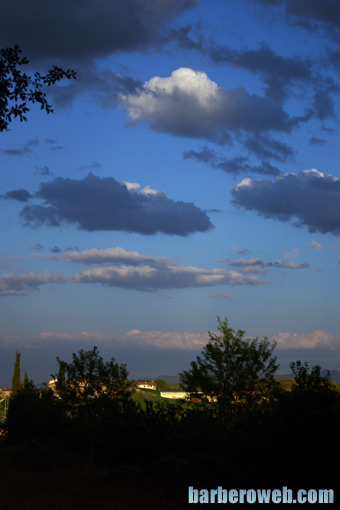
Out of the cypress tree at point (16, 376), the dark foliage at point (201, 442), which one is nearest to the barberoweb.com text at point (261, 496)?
the dark foliage at point (201, 442)

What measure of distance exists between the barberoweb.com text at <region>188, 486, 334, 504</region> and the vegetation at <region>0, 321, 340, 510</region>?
26cm

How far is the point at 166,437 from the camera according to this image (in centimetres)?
2748

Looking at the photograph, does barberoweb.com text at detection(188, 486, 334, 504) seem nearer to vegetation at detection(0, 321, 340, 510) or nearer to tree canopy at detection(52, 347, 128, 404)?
vegetation at detection(0, 321, 340, 510)

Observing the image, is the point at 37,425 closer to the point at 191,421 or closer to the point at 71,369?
the point at 71,369

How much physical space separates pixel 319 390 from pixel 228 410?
2487 centimetres

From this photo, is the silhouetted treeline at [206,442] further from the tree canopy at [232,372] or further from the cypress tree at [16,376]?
the cypress tree at [16,376]

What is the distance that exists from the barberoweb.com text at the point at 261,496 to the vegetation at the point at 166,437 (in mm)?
259

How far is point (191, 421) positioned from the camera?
96.4 ft

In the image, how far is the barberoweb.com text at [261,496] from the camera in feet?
53.1

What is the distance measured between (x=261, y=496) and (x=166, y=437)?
36.2 feet

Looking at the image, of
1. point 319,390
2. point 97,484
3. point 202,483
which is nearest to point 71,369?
point 97,484

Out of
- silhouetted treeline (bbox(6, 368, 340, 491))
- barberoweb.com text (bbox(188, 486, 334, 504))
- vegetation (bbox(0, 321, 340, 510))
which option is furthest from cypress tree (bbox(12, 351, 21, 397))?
barberoweb.com text (bbox(188, 486, 334, 504))

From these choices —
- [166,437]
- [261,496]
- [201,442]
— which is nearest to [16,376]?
[166,437]

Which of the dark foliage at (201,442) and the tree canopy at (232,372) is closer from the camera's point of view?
the dark foliage at (201,442)
